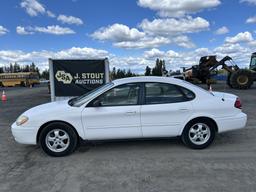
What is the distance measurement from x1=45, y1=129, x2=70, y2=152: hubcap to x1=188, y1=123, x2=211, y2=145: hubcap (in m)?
2.51

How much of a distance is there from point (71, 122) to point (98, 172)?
4.25 feet

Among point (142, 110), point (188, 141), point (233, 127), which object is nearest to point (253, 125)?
point (233, 127)

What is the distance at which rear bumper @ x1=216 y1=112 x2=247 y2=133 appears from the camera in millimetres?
6223

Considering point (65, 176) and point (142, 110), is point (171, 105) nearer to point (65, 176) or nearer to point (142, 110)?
point (142, 110)

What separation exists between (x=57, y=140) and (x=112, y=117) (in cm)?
117

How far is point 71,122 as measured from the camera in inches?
231

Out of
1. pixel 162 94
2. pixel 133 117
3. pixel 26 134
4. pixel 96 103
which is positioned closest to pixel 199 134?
pixel 162 94

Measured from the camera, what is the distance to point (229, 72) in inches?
1034

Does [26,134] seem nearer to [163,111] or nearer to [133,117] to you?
[133,117]

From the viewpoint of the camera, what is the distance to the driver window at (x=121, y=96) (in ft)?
19.8

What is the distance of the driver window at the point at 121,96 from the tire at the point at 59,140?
0.87m

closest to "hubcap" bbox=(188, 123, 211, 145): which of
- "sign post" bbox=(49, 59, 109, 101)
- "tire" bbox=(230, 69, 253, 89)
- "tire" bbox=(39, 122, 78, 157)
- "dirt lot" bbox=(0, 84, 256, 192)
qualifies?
"dirt lot" bbox=(0, 84, 256, 192)

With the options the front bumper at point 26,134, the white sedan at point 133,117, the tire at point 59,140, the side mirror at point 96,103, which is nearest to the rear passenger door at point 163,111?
the white sedan at point 133,117

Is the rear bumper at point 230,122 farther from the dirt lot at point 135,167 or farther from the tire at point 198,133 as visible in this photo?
the dirt lot at point 135,167
